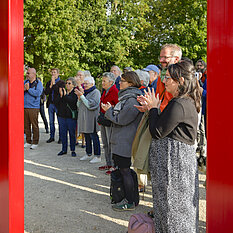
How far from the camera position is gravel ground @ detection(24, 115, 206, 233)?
12.6 ft

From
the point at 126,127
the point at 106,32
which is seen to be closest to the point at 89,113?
the point at 126,127

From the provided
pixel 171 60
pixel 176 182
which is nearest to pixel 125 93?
pixel 171 60

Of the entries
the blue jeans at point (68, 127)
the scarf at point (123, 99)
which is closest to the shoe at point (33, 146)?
the blue jeans at point (68, 127)

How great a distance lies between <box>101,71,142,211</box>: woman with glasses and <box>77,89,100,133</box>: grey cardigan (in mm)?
2561

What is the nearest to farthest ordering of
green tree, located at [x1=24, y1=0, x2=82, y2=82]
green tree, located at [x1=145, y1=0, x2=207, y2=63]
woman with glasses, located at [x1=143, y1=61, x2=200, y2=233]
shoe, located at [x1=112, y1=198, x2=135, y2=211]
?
1. woman with glasses, located at [x1=143, y1=61, x2=200, y2=233]
2. shoe, located at [x1=112, y1=198, x2=135, y2=211]
3. green tree, located at [x1=24, y1=0, x2=82, y2=82]
4. green tree, located at [x1=145, y1=0, x2=207, y2=63]

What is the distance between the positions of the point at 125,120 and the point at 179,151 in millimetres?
1413

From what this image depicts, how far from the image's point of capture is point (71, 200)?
15.5ft

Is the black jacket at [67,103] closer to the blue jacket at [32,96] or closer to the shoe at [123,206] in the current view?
the blue jacket at [32,96]

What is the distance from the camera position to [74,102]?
296 inches
